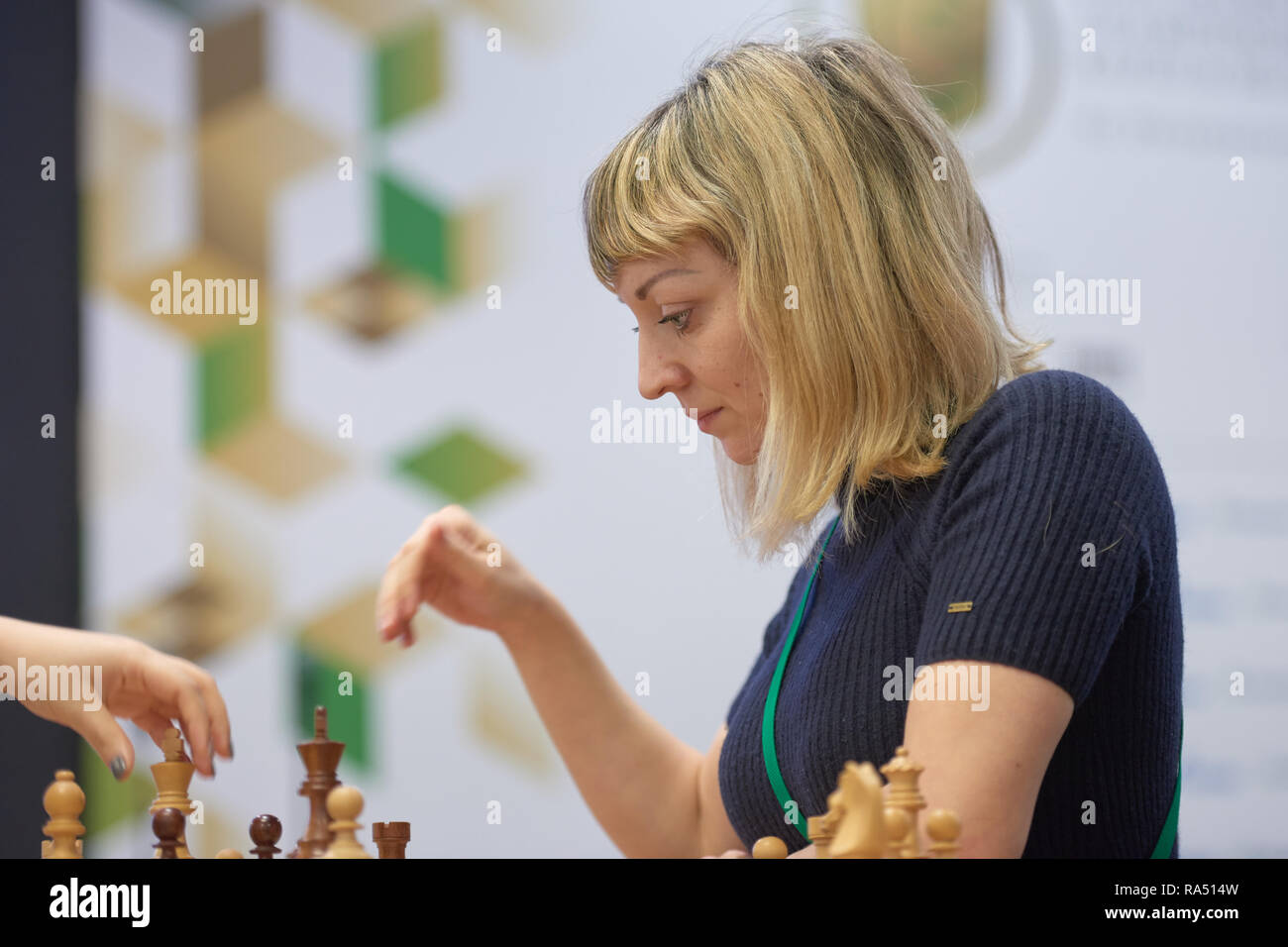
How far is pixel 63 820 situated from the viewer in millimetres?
916

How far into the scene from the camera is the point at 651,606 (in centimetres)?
219

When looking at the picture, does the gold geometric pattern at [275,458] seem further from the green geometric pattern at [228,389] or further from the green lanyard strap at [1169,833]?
the green lanyard strap at [1169,833]

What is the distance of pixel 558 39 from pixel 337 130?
40 centimetres

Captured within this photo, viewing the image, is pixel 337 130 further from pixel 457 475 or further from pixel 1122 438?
pixel 1122 438

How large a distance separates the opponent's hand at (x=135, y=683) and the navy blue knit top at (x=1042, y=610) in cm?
48

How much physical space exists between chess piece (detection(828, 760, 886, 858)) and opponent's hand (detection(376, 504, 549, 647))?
65cm

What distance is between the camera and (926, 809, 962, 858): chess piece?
729 millimetres

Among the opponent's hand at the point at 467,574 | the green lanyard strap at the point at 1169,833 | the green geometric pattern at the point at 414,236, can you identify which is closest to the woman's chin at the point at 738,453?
the opponent's hand at the point at 467,574

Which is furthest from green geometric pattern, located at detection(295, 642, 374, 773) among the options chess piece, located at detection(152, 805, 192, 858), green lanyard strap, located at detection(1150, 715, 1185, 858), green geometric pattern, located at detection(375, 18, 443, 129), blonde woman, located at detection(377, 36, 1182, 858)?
green lanyard strap, located at detection(1150, 715, 1185, 858)

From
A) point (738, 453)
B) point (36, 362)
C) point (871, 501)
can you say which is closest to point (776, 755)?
point (871, 501)

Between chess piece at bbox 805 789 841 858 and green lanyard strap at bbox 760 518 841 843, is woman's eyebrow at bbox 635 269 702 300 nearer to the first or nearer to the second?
green lanyard strap at bbox 760 518 841 843

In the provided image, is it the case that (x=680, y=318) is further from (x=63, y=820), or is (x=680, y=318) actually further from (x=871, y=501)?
(x=63, y=820)

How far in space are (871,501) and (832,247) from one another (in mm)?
221
